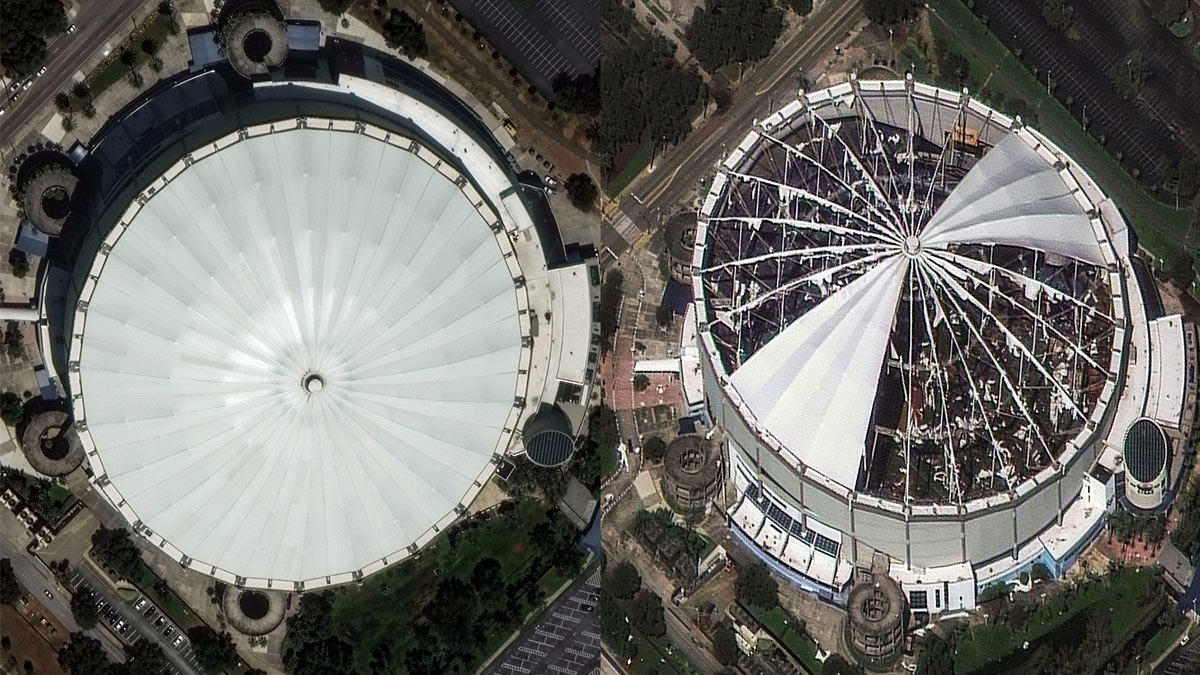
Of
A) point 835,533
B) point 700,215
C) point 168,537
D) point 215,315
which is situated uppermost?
point 700,215

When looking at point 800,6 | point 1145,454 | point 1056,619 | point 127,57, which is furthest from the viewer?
point 800,6

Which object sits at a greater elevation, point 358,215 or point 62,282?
point 358,215

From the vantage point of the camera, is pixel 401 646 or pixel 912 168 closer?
pixel 912 168

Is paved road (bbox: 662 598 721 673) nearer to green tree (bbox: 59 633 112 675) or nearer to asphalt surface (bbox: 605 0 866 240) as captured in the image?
asphalt surface (bbox: 605 0 866 240)

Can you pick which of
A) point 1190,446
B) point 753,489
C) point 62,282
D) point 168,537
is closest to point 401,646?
point 168,537

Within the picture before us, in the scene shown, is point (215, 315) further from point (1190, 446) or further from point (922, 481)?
point (1190, 446)

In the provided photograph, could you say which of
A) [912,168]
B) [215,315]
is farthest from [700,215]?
[215,315]

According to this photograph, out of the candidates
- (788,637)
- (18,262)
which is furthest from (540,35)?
(788,637)

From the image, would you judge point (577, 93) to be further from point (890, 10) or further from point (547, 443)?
point (547, 443)

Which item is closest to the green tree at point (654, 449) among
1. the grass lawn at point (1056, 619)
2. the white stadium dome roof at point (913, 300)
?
the white stadium dome roof at point (913, 300)
